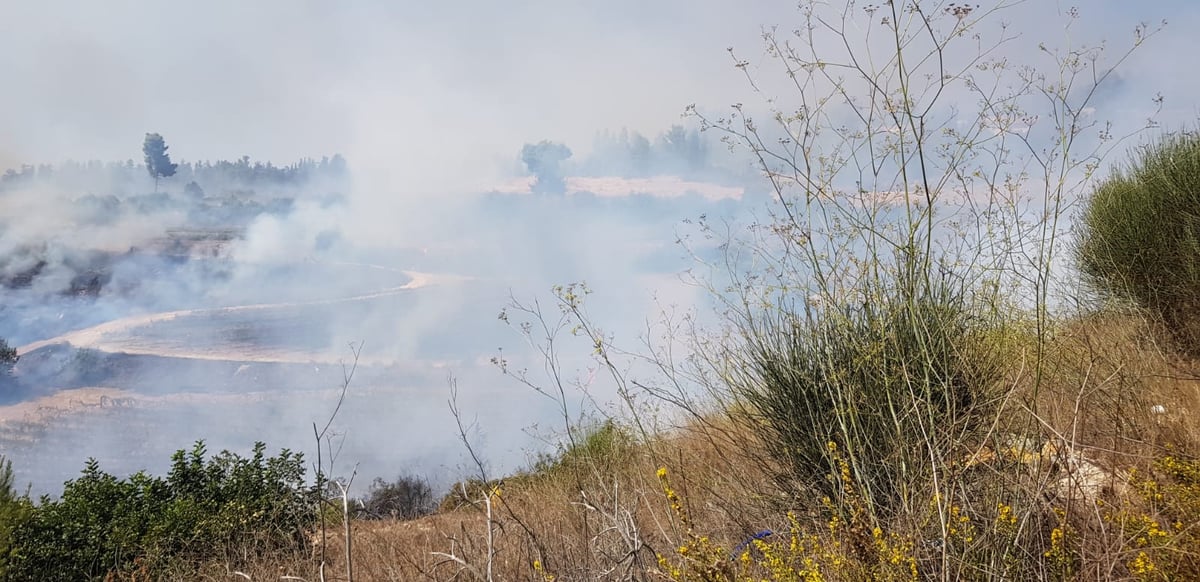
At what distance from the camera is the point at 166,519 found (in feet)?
16.8

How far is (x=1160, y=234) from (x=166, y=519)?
9.78 metres

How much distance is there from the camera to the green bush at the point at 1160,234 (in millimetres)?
8062

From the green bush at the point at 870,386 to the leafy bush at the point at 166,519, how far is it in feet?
11.2

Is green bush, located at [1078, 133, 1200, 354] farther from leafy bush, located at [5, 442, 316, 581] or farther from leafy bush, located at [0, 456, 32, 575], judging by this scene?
leafy bush, located at [0, 456, 32, 575]

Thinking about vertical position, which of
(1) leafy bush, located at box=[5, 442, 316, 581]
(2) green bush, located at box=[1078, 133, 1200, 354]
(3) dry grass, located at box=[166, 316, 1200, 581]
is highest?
(2) green bush, located at box=[1078, 133, 1200, 354]

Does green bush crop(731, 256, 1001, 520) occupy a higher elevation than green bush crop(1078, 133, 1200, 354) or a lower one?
lower

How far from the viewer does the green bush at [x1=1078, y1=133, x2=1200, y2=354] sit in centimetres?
806

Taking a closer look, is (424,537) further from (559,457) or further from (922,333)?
(922,333)

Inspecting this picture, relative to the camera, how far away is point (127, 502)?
17.1ft

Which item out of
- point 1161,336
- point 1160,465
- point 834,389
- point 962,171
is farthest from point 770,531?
point 1161,336

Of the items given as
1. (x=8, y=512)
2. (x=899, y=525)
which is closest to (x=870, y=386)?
(x=899, y=525)

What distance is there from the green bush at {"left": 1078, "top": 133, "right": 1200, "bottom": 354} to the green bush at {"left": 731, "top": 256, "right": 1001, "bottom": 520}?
5361 mm

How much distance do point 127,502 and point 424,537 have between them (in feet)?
6.60

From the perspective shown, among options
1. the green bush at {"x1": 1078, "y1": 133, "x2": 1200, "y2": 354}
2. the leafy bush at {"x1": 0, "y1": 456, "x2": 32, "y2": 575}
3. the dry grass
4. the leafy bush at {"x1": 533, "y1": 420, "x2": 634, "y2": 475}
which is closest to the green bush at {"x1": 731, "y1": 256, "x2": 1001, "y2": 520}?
the dry grass
